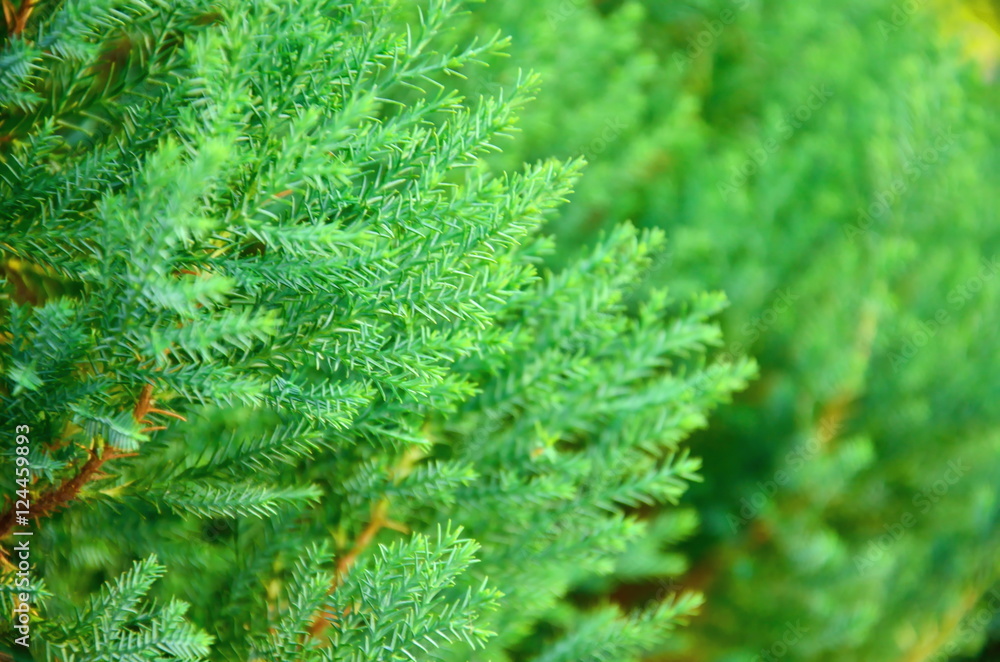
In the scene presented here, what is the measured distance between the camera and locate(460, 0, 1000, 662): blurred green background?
0.92m

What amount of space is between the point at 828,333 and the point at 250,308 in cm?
81

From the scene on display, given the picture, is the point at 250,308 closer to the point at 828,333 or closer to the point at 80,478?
the point at 80,478

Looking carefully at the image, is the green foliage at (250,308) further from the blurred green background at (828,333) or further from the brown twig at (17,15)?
the blurred green background at (828,333)

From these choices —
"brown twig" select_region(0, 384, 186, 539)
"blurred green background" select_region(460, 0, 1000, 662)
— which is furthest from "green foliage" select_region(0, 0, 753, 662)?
"blurred green background" select_region(460, 0, 1000, 662)

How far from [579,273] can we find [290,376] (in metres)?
0.23

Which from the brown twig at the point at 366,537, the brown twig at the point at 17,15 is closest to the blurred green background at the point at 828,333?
the brown twig at the point at 366,537

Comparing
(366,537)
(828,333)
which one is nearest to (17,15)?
(366,537)

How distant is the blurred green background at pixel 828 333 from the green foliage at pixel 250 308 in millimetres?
414

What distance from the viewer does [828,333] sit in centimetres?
98

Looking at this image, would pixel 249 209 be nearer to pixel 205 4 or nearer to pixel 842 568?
pixel 205 4

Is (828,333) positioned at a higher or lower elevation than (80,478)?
higher

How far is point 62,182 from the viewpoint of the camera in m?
0.39

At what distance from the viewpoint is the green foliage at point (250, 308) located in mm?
363

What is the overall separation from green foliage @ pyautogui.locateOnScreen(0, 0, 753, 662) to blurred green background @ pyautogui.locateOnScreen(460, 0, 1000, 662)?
414 mm
